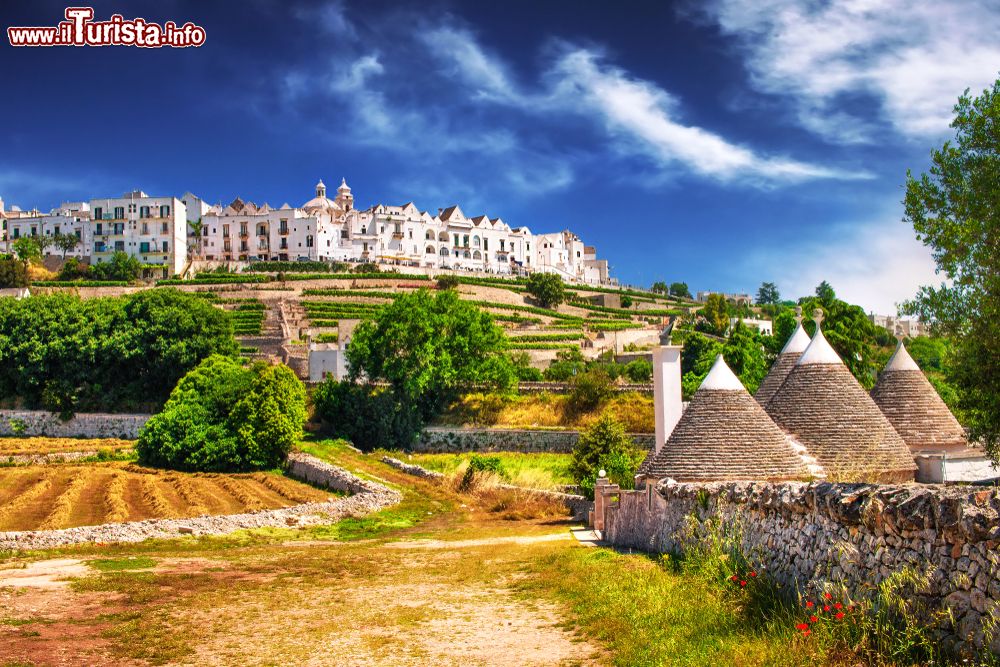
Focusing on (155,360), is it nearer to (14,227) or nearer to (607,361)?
(607,361)

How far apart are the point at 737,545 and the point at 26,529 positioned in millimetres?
19664

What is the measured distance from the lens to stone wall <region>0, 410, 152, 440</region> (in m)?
46.8

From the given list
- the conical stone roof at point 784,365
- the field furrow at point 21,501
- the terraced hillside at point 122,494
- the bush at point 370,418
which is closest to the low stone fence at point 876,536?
the conical stone roof at point 784,365

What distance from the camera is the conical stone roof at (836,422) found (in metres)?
16.8

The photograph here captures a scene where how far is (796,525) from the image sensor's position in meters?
9.05

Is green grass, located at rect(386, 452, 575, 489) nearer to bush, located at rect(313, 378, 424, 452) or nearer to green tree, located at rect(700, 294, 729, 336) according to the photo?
bush, located at rect(313, 378, 424, 452)

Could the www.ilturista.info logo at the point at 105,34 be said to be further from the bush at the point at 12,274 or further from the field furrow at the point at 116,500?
the bush at the point at 12,274

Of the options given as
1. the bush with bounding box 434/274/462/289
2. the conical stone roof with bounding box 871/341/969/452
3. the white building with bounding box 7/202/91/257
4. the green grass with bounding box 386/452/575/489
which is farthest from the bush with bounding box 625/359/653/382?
the white building with bounding box 7/202/91/257

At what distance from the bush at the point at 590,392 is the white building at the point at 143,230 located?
6018 centimetres

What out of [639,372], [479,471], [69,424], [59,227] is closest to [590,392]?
[639,372]

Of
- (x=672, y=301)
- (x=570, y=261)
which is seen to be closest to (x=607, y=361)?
(x=672, y=301)

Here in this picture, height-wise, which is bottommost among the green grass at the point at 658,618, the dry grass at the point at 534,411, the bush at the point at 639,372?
the green grass at the point at 658,618

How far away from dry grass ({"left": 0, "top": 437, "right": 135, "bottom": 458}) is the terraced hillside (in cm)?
478

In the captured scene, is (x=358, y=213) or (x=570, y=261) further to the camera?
(x=570, y=261)
